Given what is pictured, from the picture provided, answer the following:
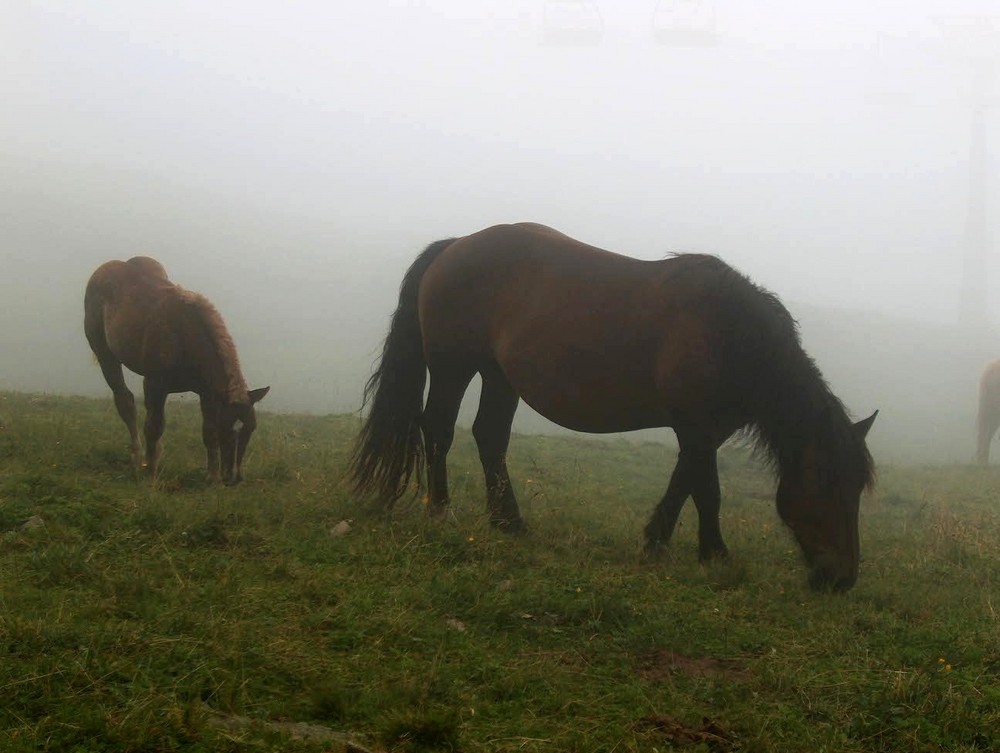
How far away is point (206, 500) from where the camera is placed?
6727 mm

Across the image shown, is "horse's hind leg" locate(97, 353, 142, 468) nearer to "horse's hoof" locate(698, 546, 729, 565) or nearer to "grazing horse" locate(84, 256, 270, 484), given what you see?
"grazing horse" locate(84, 256, 270, 484)

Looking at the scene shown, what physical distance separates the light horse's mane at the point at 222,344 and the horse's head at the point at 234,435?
3.6 inches

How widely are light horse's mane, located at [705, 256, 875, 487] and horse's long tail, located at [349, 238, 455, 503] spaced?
9.37 feet

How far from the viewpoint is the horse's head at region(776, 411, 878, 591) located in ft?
18.2

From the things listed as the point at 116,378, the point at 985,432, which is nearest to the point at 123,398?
the point at 116,378

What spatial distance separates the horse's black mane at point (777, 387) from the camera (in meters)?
5.69

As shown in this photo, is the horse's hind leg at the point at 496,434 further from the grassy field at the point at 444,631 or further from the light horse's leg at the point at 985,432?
the light horse's leg at the point at 985,432

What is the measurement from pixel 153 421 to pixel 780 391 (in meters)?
5.87

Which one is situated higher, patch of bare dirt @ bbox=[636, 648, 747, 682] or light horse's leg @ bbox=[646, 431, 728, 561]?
light horse's leg @ bbox=[646, 431, 728, 561]

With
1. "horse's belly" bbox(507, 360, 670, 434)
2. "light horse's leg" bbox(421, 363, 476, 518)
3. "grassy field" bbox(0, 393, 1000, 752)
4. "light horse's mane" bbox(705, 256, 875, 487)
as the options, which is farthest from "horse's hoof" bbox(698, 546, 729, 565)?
"light horse's leg" bbox(421, 363, 476, 518)

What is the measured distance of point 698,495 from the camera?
621 cm

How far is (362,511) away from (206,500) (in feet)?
4.03

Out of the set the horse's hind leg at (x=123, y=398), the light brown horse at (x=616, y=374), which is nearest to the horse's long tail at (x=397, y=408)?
the light brown horse at (x=616, y=374)

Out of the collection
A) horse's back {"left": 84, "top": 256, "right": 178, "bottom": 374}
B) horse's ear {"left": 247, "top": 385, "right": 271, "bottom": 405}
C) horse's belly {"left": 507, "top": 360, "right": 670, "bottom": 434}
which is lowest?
horse's ear {"left": 247, "top": 385, "right": 271, "bottom": 405}
